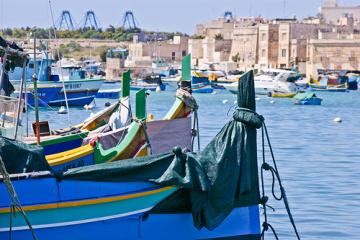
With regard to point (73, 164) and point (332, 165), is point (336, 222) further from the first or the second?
point (332, 165)

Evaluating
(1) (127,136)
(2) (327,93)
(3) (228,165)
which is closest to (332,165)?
(1) (127,136)

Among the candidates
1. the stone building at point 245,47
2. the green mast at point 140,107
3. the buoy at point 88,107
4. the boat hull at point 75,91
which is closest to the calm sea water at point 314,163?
the buoy at point 88,107

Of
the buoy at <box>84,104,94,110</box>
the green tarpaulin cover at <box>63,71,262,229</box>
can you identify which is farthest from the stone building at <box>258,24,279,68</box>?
the green tarpaulin cover at <box>63,71,262,229</box>

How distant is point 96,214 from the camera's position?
35.4 ft

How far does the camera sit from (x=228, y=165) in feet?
36.8

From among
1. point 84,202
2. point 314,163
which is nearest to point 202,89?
point 314,163

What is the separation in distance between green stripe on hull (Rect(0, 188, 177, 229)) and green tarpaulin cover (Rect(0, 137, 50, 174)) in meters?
0.48

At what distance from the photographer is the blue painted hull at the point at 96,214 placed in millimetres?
10469

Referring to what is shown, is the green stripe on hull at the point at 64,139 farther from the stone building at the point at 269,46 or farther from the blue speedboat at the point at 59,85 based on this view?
the stone building at the point at 269,46

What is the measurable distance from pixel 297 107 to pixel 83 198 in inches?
1815

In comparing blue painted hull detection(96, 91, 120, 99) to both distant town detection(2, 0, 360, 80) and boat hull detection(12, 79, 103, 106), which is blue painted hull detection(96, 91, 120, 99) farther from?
distant town detection(2, 0, 360, 80)

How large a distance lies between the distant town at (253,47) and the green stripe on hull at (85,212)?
281 ft

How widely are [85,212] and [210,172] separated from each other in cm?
137

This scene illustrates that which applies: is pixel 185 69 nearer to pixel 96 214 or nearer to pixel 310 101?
pixel 96 214
